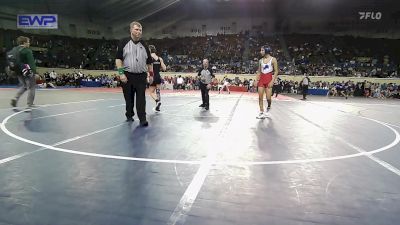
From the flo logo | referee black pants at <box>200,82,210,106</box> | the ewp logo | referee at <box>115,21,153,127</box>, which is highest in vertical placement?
the flo logo

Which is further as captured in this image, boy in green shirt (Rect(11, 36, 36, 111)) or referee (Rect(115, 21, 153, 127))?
boy in green shirt (Rect(11, 36, 36, 111))

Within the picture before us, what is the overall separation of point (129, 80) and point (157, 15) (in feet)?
101

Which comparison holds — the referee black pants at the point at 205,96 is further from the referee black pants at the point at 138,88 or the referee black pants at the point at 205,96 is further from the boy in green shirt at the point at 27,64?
the boy in green shirt at the point at 27,64

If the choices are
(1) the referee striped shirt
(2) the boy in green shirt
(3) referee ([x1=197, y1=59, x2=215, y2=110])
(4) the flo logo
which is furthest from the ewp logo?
(4) the flo logo

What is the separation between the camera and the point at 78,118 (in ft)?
22.0

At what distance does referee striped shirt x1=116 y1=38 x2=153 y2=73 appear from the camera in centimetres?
594

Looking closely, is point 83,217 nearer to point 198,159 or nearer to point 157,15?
point 198,159

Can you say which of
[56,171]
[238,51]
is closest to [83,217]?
[56,171]

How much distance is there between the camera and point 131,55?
19.5 ft

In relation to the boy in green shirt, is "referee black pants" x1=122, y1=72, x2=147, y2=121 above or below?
below

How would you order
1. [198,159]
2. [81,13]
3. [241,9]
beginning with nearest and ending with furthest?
[198,159]
[81,13]
[241,9]

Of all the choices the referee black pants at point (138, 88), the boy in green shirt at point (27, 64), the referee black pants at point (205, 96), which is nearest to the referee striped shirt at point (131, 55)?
the referee black pants at point (138, 88)

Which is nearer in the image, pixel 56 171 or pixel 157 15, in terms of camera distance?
pixel 56 171

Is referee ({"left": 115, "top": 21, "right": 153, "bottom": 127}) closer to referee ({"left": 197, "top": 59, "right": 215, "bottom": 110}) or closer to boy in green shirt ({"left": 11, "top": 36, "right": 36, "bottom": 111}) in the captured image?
boy in green shirt ({"left": 11, "top": 36, "right": 36, "bottom": 111})
